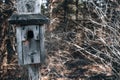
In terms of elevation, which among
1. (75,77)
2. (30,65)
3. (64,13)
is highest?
(30,65)

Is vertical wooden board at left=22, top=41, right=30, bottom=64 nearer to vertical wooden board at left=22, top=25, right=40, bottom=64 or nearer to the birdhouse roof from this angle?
vertical wooden board at left=22, top=25, right=40, bottom=64

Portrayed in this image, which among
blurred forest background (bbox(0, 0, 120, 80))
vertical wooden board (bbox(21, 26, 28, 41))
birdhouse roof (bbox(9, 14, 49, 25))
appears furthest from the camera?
blurred forest background (bbox(0, 0, 120, 80))

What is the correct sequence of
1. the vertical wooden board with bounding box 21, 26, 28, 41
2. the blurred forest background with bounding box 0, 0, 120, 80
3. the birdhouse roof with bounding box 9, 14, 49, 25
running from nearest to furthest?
the birdhouse roof with bounding box 9, 14, 49, 25, the vertical wooden board with bounding box 21, 26, 28, 41, the blurred forest background with bounding box 0, 0, 120, 80

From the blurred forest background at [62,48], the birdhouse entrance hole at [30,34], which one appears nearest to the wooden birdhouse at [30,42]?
the birdhouse entrance hole at [30,34]

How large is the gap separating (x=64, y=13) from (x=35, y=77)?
7625 millimetres

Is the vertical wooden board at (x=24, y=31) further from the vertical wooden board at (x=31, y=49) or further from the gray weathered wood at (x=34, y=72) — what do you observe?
the gray weathered wood at (x=34, y=72)

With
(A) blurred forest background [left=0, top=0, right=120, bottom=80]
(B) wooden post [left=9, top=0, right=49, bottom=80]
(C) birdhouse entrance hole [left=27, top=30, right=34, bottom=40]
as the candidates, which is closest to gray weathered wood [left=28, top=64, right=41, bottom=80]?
(B) wooden post [left=9, top=0, right=49, bottom=80]

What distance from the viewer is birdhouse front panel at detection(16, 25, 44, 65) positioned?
2842mm

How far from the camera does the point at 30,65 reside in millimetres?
2932

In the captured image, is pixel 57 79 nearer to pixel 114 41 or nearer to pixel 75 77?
pixel 75 77

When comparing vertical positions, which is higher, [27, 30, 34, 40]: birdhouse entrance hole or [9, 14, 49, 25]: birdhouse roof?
[9, 14, 49, 25]: birdhouse roof

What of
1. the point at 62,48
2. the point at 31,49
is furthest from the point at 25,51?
the point at 62,48

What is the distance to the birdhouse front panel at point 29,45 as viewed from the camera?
2.84 m

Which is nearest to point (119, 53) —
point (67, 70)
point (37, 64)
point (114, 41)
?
point (114, 41)
